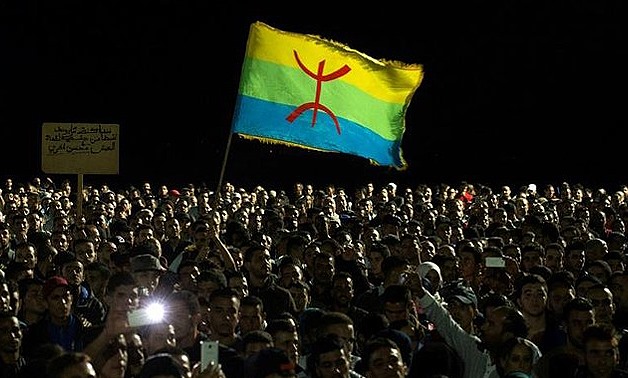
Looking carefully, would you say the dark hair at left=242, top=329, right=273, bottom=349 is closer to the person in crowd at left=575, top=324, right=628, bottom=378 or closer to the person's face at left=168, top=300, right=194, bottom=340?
the person's face at left=168, top=300, right=194, bottom=340

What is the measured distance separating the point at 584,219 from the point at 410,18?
15.5 metres

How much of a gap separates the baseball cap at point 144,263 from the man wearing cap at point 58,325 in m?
0.81

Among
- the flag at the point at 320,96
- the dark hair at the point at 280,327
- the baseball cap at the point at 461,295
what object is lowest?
the dark hair at the point at 280,327

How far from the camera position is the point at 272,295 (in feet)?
30.1

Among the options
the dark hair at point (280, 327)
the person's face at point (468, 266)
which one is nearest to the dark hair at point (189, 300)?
the dark hair at point (280, 327)

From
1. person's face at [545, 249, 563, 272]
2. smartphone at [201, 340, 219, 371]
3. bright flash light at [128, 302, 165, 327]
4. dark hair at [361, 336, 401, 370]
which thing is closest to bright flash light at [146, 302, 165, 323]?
bright flash light at [128, 302, 165, 327]

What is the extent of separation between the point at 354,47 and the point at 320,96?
17462 mm

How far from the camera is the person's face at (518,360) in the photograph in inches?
273

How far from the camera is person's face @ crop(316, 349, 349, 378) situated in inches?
254

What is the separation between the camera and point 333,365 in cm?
646

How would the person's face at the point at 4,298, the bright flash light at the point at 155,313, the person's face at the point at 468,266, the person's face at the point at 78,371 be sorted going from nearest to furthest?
the person's face at the point at 78,371 → the bright flash light at the point at 155,313 → the person's face at the point at 4,298 → the person's face at the point at 468,266

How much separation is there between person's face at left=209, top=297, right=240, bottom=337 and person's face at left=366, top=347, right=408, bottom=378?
1501mm

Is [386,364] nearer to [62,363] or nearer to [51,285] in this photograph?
[62,363]

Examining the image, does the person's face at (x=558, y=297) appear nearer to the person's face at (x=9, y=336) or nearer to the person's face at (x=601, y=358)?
the person's face at (x=601, y=358)
